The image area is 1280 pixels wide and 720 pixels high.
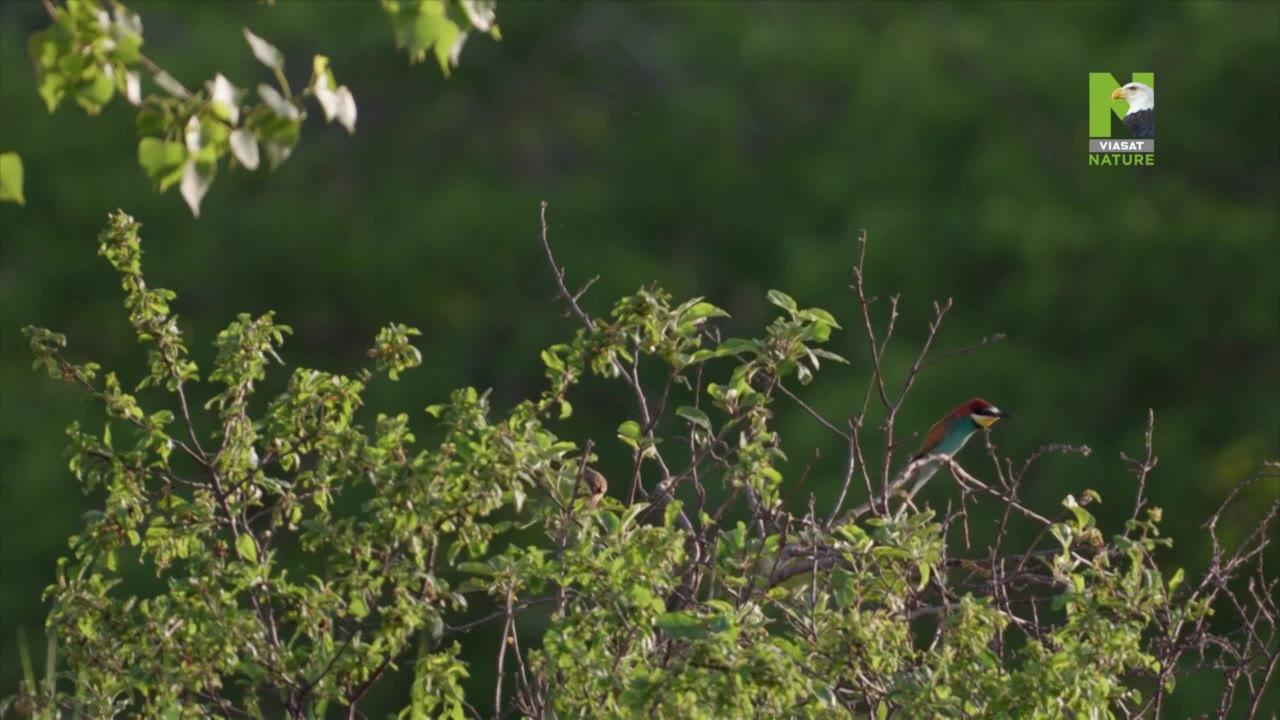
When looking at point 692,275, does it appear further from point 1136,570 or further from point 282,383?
point 1136,570

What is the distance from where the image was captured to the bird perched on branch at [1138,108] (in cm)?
905

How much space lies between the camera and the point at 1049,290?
9.63m

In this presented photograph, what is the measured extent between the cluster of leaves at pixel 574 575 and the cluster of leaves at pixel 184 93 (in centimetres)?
A: 81

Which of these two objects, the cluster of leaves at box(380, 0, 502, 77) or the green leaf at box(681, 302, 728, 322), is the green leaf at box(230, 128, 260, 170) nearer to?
the cluster of leaves at box(380, 0, 502, 77)

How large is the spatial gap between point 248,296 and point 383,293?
1027 millimetres

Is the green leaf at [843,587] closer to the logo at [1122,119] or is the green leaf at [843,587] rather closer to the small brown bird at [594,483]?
the small brown bird at [594,483]

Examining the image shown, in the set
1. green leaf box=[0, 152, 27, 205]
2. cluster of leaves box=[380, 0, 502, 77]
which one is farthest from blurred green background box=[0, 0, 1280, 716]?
green leaf box=[0, 152, 27, 205]

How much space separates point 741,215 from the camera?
1190 cm

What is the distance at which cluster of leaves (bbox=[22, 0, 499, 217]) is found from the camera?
5.81 ft

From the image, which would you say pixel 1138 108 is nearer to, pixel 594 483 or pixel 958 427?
pixel 958 427

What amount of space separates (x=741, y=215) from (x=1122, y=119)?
10.7 ft

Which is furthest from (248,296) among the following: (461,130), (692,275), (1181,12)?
(1181,12)

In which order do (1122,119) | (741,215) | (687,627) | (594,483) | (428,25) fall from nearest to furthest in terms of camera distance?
(428,25) → (687,627) → (594,483) → (1122,119) → (741,215)

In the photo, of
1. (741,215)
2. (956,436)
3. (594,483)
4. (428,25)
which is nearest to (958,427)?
(956,436)
